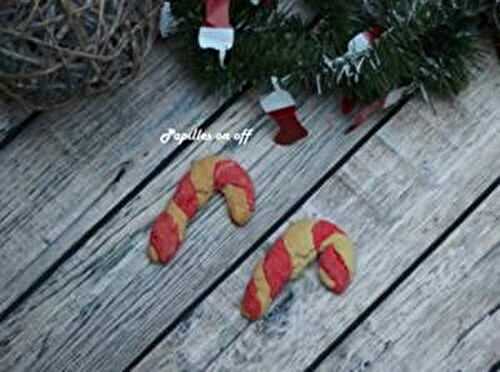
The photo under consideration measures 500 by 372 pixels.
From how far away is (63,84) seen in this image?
1174 mm

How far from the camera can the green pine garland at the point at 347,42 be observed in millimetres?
1222

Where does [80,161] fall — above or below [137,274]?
above

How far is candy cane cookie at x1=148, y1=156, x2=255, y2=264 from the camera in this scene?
1279mm

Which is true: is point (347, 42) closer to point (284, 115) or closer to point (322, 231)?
point (284, 115)

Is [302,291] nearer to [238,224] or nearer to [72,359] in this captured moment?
[238,224]

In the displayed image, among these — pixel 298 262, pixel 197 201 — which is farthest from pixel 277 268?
pixel 197 201

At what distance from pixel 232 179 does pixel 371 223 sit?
0.19m

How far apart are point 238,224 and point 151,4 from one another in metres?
0.30

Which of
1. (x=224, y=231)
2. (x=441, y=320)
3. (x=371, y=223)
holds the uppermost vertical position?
(x=224, y=231)

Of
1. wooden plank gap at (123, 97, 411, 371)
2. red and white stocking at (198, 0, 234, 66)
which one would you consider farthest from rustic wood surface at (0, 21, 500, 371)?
red and white stocking at (198, 0, 234, 66)

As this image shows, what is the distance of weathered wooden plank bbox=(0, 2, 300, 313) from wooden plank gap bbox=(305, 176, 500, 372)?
32 cm

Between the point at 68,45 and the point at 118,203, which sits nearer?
the point at 68,45

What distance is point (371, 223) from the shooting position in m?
1.31

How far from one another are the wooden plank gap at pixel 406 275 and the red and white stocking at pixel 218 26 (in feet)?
1.18
